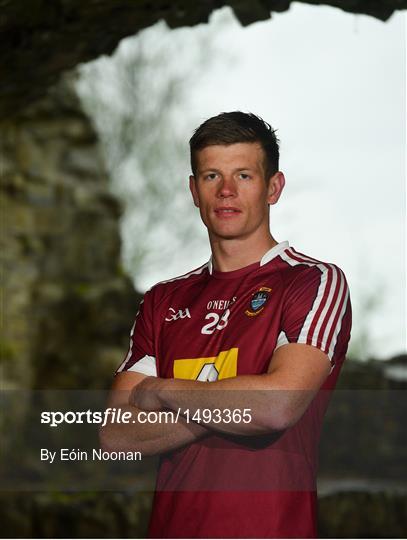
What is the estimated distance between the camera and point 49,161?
8430 mm

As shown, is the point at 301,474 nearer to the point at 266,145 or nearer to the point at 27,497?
the point at 266,145

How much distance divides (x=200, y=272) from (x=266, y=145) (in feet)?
0.97

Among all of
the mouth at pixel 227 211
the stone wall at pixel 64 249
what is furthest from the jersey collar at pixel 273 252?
the stone wall at pixel 64 249

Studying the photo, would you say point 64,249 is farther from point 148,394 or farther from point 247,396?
point 247,396

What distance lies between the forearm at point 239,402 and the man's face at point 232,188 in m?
0.30

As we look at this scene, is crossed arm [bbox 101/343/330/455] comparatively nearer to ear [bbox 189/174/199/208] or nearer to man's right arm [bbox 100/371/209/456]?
man's right arm [bbox 100/371/209/456]

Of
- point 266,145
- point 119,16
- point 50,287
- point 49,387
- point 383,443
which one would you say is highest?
point 119,16

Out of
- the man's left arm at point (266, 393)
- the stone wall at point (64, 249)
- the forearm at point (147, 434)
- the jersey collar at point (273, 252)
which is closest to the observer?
the man's left arm at point (266, 393)

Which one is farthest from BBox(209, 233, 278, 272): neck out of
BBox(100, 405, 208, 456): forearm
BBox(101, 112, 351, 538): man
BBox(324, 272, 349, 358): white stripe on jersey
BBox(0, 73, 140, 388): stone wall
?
BBox(0, 73, 140, 388): stone wall

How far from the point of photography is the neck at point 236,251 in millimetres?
1880

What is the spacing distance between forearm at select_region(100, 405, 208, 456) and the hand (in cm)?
2

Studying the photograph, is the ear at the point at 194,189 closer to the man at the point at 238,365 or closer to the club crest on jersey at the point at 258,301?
the man at the point at 238,365

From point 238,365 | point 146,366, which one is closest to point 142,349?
point 146,366

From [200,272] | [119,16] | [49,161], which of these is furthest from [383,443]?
[200,272]
